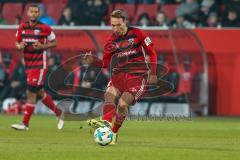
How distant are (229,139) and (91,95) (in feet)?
29.3

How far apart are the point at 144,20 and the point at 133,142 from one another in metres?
10.9

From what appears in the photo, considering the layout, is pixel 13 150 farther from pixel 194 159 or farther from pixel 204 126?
pixel 204 126

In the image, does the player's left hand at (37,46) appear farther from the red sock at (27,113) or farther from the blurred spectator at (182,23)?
the blurred spectator at (182,23)

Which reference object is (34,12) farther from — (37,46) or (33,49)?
(33,49)

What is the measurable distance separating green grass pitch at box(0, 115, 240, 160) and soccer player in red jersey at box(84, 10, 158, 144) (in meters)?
0.60

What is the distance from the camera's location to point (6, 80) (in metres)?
25.1

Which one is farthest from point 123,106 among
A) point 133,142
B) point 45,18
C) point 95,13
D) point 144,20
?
point 95,13

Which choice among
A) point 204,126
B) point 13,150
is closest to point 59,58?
point 204,126

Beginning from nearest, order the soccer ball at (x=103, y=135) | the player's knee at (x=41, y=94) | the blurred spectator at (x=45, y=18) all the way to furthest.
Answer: the soccer ball at (x=103, y=135) → the player's knee at (x=41, y=94) → the blurred spectator at (x=45, y=18)

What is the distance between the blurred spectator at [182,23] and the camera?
24891 millimetres

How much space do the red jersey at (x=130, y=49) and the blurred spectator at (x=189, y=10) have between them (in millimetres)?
10515

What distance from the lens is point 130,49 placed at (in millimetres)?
14594

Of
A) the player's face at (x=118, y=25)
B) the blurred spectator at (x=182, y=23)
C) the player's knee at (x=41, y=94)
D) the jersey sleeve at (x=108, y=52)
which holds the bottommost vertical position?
the player's knee at (x=41, y=94)

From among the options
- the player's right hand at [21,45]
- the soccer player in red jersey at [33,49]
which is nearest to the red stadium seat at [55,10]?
the soccer player in red jersey at [33,49]
